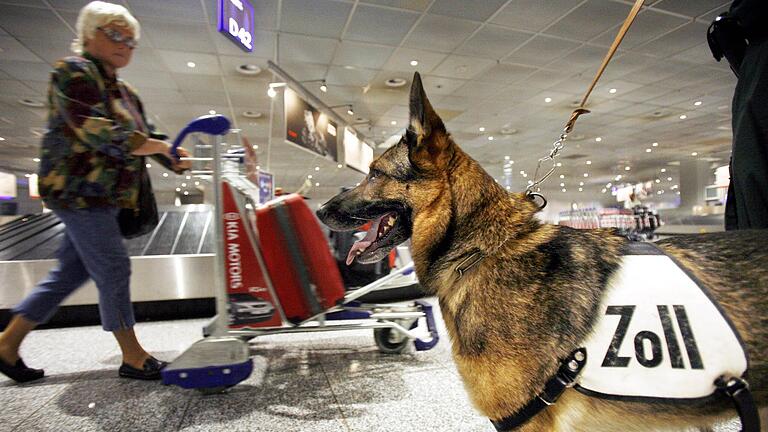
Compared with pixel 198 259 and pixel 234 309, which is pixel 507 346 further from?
pixel 198 259

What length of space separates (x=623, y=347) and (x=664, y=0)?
5.88 metres

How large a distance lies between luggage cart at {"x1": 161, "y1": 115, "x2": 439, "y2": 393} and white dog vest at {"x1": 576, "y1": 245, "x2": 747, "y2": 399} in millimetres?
1362

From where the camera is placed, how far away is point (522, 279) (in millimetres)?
795

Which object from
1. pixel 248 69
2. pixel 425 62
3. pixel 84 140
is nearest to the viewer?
pixel 84 140

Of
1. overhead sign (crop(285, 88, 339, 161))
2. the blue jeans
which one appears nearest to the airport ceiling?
overhead sign (crop(285, 88, 339, 161))

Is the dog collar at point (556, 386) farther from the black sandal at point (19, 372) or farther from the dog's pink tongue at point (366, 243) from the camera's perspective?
the black sandal at point (19, 372)

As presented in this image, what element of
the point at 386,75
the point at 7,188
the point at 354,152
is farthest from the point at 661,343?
the point at 7,188

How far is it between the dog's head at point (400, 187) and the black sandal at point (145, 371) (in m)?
1.40

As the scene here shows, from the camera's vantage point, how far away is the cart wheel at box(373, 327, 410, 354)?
86.7 inches

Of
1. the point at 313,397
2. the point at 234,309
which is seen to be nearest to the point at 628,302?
the point at 313,397

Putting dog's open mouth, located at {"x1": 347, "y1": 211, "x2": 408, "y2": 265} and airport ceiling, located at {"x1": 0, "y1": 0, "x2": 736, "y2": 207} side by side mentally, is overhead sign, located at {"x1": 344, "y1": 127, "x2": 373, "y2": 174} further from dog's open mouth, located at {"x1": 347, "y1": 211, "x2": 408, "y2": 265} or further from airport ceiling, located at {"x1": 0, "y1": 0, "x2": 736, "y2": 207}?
dog's open mouth, located at {"x1": 347, "y1": 211, "x2": 408, "y2": 265}

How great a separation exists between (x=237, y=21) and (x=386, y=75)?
12.2ft

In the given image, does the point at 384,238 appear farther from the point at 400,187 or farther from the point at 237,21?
the point at 237,21

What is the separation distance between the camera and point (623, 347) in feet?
2.31
